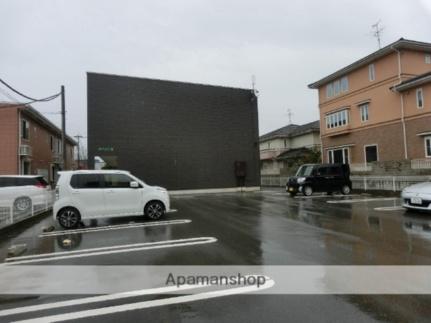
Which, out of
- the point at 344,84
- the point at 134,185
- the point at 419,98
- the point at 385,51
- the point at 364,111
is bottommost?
the point at 134,185

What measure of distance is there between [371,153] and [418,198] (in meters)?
16.8

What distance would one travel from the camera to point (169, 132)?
24.6 meters

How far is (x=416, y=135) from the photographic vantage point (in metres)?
21.6

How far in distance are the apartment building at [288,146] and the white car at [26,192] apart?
25.3 meters

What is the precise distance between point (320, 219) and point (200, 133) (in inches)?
661

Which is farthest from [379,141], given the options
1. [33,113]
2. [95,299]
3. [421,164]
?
[95,299]

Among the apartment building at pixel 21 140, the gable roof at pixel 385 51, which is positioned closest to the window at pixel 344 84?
the gable roof at pixel 385 51

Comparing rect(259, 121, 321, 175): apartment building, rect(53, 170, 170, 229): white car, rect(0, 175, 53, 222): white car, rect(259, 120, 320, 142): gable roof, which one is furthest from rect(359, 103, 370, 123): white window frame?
rect(0, 175, 53, 222): white car

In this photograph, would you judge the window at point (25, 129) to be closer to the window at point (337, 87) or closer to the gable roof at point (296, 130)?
the window at point (337, 87)

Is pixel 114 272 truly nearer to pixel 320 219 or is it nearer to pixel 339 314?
pixel 339 314

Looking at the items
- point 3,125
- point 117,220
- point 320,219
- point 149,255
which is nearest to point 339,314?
point 149,255

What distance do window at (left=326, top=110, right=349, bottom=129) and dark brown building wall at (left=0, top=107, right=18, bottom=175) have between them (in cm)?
2401

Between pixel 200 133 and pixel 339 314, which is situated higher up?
pixel 200 133

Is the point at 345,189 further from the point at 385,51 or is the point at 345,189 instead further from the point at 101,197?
the point at 101,197
